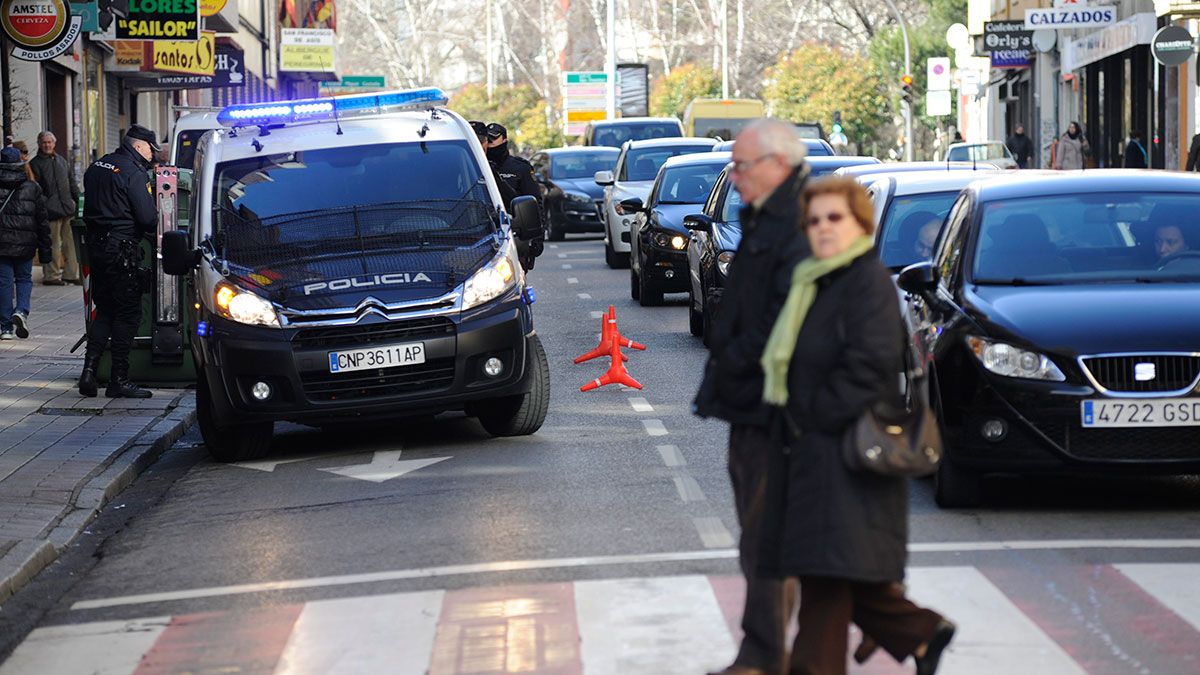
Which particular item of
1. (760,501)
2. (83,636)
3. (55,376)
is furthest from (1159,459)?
(55,376)

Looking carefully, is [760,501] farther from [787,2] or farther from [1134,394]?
[787,2]

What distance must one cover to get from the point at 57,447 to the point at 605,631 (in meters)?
6.53

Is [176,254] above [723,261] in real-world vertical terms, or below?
above

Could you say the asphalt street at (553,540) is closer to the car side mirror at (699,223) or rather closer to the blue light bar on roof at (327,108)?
the blue light bar on roof at (327,108)

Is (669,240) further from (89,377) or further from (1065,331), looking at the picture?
(1065,331)

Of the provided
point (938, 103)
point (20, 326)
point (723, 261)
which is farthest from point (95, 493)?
point (938, 103)

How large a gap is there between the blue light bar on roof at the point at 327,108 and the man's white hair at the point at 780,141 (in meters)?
7.70

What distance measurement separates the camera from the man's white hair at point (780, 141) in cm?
621

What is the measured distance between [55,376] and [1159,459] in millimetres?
10449

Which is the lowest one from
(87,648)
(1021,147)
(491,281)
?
(87,648)

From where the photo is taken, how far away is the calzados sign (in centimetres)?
3444

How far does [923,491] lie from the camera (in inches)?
413

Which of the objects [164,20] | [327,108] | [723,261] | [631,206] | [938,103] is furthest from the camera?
[938,103]

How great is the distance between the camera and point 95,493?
11422 mm
